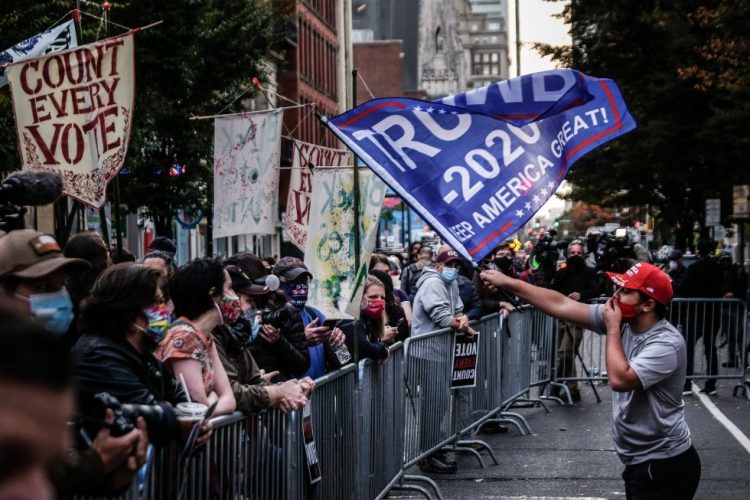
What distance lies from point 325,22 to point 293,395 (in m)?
69.8

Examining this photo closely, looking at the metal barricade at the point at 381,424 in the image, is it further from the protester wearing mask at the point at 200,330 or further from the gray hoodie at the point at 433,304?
the protester wearing mask at the point at 200,330

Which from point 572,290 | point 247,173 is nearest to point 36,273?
point 247,173

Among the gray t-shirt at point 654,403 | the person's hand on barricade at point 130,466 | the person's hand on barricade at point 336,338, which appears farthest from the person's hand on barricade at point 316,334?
the person's hand on barricade at point 130,466

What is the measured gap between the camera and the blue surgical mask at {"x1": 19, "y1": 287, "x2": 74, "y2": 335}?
3.44m

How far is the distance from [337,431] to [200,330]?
1.85 m

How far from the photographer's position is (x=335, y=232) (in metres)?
9.05

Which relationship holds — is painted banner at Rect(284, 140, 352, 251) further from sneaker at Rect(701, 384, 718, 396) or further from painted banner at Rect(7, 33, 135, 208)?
sneaker at Rect(701, 384, 718, 396)

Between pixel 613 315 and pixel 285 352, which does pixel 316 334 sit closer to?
pixel 285 352

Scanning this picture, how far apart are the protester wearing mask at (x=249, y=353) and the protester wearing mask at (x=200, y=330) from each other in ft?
0.45

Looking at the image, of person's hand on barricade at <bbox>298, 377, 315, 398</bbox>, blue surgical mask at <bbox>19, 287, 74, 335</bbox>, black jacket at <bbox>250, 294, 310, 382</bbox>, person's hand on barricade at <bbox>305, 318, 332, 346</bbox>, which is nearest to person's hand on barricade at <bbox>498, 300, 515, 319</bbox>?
person's hand on barricade at <bbox>305, 318, 332, 346</bbox>

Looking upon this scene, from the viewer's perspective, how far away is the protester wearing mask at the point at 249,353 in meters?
5.43

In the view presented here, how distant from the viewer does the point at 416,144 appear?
638cm

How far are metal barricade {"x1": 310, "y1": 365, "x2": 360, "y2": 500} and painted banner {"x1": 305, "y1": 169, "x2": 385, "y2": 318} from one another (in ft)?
3.79

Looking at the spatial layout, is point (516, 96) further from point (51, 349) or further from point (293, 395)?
point (51, 349)
